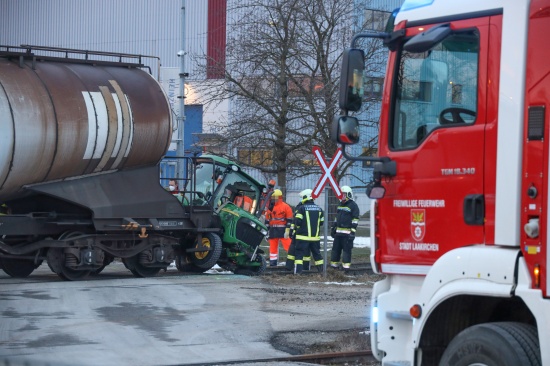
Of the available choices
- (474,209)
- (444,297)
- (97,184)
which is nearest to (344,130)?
(474,209)

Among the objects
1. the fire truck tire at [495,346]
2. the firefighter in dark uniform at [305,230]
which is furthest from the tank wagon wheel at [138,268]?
the fire truck tire at [495,346]

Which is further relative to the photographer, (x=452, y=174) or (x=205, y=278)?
(x=205, y=278)

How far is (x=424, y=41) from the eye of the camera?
6.30 m

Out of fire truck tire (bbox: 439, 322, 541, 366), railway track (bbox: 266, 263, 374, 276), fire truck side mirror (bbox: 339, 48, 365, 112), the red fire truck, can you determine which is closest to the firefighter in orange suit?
railway track (bbox: 266, 263, 374, 276)

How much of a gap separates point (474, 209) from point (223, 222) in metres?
12.7

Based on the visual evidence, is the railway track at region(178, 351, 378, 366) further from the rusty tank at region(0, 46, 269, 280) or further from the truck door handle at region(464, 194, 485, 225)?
the rusty tank at region(0, 46, 269, 280)

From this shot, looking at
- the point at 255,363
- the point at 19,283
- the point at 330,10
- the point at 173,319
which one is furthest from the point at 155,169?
the point at 330,10

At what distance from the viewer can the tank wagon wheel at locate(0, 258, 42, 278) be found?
16659 millimetres

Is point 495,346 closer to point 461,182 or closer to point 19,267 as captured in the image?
point 461,182

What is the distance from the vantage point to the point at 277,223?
2106 cm

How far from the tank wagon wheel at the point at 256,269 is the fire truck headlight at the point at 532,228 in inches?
513

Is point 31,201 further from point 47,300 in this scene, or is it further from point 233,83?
point 233,83

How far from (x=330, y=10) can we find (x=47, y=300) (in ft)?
51.0

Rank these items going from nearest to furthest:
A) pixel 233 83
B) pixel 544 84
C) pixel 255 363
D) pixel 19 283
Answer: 1. pixel 544 84
2. pixel 255 363
3. pixel 19 283
4. pixel 233 83
